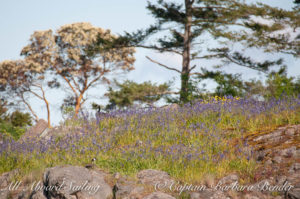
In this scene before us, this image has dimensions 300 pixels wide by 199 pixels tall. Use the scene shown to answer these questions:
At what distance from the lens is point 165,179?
471 centimetres

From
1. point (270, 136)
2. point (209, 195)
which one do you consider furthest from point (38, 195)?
point (270, 136)

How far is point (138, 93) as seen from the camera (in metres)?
17.1

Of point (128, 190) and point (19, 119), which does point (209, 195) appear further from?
point (19, 119)

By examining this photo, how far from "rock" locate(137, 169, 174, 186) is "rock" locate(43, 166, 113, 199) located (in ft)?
1.67

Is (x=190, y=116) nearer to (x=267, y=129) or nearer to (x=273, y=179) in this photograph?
(x=267, y=129)

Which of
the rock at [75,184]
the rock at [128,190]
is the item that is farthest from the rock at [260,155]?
the rock at [75,184]

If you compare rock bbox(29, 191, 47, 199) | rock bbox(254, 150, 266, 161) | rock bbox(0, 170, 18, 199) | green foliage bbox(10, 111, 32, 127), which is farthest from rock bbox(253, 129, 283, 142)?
green foliage bbox(10, 111, 32, 127)

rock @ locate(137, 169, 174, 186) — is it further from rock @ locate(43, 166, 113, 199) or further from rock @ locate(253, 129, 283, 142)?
rock @ locate(253, 129, 283, 142)

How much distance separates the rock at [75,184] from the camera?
15.0 ft

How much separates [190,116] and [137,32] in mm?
11126

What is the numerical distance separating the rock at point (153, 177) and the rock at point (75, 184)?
1.67 feet

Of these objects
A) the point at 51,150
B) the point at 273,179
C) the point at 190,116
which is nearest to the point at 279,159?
the point at 273,179

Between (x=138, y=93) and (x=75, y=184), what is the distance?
12.6m

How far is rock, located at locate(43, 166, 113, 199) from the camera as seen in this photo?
4566 mm
